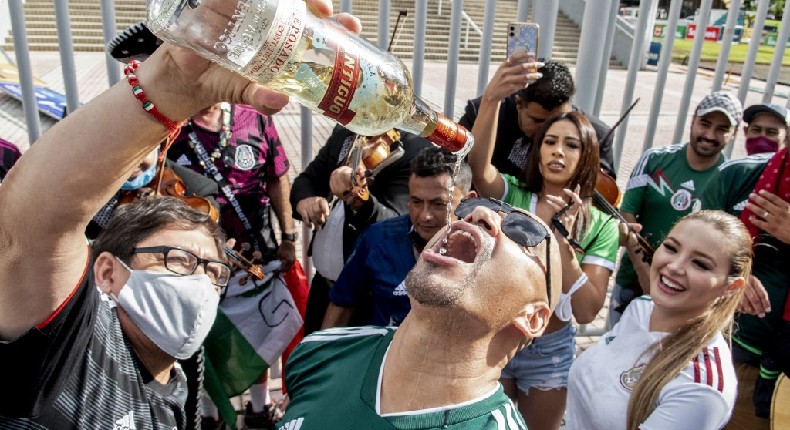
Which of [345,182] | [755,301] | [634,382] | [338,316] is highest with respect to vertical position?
[345,182]

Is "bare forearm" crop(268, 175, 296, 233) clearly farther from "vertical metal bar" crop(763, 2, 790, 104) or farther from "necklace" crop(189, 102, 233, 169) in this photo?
"vertical metal bar" crop(763, 2, 790, 104)

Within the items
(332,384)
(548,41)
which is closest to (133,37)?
(332,384)

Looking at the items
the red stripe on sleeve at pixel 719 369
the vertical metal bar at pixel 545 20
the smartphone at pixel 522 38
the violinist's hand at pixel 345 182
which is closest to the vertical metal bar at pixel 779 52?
the vertical metal bar at pixel 545 20

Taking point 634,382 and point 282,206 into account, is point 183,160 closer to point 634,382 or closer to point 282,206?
point 282,206

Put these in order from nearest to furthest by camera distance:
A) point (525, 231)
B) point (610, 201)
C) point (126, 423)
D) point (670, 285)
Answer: point (126, 423) → point (525, 231) → point (670, 285) → point (610, 201)

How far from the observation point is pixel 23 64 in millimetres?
3047

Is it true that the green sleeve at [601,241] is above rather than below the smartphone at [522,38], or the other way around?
below

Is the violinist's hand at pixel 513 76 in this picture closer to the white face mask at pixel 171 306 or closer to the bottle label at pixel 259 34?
the white face mask at pixel 171 306

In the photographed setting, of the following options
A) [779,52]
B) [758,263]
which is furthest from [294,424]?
[779,52]

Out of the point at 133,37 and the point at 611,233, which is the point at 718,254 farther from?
the point at 133,37

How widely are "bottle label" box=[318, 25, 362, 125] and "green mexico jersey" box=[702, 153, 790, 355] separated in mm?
2439

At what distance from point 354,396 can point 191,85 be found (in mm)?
1018

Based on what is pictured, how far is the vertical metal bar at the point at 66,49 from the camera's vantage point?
9.80ft

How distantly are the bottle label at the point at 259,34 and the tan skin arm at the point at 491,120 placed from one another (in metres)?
1.92
